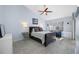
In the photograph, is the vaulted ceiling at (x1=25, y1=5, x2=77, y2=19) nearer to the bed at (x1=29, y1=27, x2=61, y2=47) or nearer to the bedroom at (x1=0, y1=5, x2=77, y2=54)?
the bedroom at (x1=0, y1=5, x2=77, y2=54)

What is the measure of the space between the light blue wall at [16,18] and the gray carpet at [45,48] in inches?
6.3

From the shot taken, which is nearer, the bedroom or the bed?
the bedroom

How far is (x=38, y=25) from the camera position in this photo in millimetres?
1842

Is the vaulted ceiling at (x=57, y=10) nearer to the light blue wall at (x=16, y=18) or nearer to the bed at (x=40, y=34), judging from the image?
the light blue wall at (x=16, y=18)

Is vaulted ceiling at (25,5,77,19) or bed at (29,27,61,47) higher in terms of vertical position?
vaulted ceiling at (25,5,77,19)

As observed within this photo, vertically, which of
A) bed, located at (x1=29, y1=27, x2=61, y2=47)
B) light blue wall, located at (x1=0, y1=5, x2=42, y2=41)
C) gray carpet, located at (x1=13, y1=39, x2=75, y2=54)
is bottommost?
gray carpet, located at (x1=13, y1=39, x2=75, y2=54)

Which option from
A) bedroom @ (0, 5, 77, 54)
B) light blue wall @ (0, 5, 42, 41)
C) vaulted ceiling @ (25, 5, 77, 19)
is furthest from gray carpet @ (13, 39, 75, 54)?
vaulted ceiling @ (25, 5, 77, 19)

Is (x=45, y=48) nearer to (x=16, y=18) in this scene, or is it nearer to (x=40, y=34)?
(x=40, y=34)

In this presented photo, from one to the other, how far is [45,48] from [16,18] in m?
0.87

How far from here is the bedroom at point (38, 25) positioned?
1663mm

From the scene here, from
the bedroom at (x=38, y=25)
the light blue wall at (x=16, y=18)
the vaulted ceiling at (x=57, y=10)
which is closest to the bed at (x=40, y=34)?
the bedroom at (x=38, y=25)

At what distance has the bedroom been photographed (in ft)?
5.46
